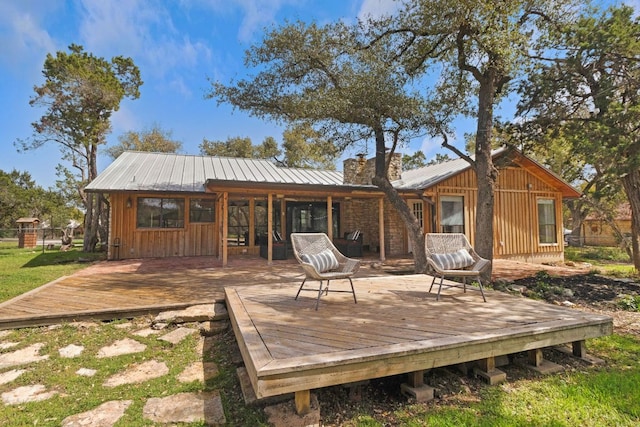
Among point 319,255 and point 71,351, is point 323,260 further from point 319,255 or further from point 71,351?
point 71,351

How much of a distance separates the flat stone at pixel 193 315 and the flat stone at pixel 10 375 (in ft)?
4.38

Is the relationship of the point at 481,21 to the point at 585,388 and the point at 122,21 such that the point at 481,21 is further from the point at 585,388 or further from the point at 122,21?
the point at 122,21

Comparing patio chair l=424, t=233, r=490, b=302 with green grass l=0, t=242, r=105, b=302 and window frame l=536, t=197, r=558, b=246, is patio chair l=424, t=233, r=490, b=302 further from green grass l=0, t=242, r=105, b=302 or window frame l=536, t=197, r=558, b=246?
window frame l=536, t=197, r=558, b=246

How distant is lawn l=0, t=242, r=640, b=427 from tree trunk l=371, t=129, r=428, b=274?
3698 mm

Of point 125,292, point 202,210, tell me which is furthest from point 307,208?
point 125,292

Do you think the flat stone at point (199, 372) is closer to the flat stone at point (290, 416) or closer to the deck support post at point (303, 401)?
the flat stone at point (290, 416)

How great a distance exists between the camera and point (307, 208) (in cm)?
1226

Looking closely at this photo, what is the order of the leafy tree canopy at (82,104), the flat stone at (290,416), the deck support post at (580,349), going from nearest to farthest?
the flat stone at (290,416) → the deck support post at (580,349) → the leafy tree canopy at (82,104)

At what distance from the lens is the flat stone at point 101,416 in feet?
7.21

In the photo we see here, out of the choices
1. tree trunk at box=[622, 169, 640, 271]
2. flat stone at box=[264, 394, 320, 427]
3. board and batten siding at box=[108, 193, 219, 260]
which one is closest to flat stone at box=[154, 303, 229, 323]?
flat stone at box=[264, 394, 320, 427]

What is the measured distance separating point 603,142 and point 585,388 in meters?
5.45

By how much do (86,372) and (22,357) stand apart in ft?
2.89

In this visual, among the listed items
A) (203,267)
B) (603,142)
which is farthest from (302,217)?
(603,142)

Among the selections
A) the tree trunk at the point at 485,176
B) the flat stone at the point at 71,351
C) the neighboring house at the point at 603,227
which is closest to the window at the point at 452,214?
the tree trunk at the point at 485,176
